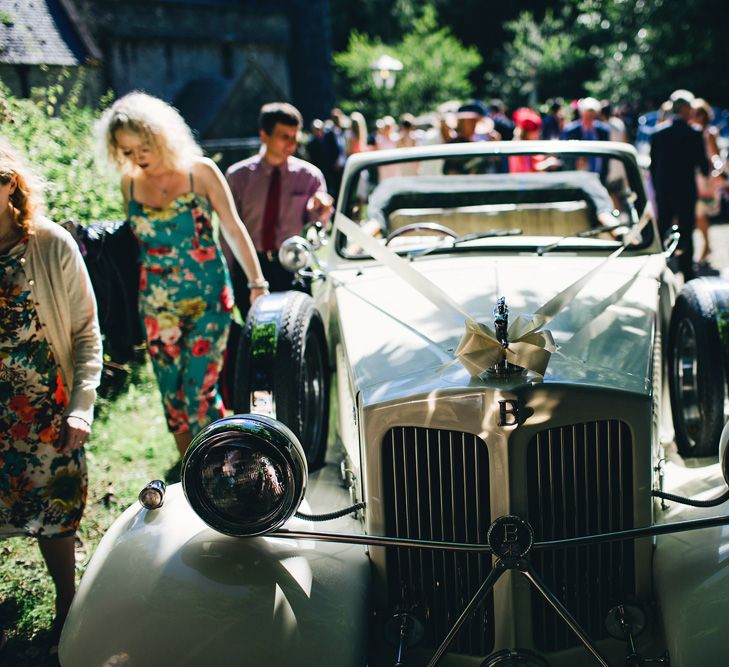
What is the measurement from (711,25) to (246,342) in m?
35.1

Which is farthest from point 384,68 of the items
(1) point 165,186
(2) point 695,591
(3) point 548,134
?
(2) point 695,591

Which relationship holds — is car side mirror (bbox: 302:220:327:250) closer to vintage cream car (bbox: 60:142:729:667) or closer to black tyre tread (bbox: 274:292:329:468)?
black tyre tread (bbox: 274:292:329:468)

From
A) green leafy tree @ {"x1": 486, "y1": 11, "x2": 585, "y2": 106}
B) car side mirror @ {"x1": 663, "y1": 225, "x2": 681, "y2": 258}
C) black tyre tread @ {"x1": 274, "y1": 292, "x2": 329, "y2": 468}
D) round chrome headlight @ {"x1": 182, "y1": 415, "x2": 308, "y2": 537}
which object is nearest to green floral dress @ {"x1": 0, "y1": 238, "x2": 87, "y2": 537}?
black tyre tread @ {"x1": 274, "y1": 292, "x2": 329, "y2": 468}

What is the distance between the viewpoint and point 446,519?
247 cm

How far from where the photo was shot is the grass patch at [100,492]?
337 centimetres

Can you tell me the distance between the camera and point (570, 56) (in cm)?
4141

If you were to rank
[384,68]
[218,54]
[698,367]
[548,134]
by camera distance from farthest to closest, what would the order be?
[218,54] → [384,68] → [548,134] → [698,367]

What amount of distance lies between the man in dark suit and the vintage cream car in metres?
5.54

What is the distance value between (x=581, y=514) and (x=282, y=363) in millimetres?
1194

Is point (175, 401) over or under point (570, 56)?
under

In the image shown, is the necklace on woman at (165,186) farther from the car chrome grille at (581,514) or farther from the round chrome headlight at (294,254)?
the car chrome grille at (581,514)

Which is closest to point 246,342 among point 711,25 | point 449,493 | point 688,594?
point 449,493

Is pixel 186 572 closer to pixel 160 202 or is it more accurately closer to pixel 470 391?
pixel 470 391

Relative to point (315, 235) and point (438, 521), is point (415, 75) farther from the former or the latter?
point (438, 521)
